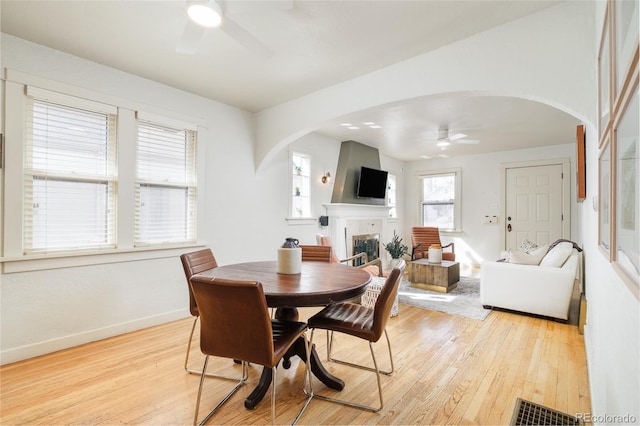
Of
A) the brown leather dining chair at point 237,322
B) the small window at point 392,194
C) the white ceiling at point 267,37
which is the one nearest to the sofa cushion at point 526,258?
the white ceiling at point 267,37

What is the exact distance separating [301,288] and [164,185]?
7.79 feet

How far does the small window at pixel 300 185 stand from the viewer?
4.83 metres

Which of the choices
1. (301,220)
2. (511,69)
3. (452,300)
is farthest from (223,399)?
(452,300)

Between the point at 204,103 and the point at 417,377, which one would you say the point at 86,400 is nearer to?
the point at 417,377

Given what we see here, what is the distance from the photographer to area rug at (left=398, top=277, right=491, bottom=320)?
368 centimetres

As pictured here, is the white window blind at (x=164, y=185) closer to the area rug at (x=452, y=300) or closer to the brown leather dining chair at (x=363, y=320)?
the brown leather dining chair at (x=363, y=320)

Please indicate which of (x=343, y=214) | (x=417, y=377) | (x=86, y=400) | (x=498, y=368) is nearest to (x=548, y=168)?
(x=343, y=214)

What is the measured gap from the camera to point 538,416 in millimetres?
1801

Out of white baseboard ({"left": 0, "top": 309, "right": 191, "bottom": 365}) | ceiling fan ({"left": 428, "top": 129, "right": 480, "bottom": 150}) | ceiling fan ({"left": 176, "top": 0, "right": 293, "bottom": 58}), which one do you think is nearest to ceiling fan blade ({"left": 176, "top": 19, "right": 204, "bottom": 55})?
ceiling fan ({"left": 176, "top": 0, "right": 293, "bottom": 58})

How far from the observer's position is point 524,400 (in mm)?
1947

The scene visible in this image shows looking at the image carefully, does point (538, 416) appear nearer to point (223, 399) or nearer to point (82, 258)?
point (223, 399)

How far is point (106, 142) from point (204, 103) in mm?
1167

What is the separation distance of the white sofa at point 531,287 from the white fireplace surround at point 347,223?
2241 millimetres

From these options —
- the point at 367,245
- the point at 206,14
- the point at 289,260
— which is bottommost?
the point at 367,245
